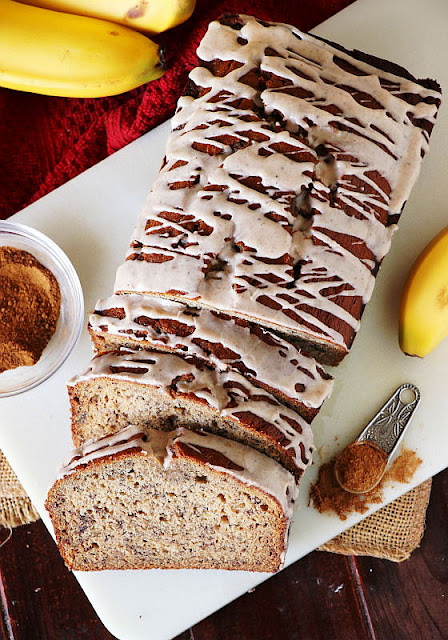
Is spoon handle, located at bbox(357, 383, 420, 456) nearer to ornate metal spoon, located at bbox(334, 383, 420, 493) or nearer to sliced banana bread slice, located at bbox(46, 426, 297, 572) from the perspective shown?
ornate metal spoon, located at bbox(334, 383, 420, 493)

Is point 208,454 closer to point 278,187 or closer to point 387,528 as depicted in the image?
point 278,187

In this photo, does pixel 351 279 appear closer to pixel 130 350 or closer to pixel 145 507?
pixel 130 350

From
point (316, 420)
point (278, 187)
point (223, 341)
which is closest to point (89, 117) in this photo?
point (278, 187)

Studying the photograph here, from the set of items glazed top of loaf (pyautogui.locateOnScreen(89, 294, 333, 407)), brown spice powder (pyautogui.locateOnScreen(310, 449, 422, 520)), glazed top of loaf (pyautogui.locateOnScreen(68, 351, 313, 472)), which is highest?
glazed top of loaf (pyautogui.locateOnScreen(89, 294, 333, 407))

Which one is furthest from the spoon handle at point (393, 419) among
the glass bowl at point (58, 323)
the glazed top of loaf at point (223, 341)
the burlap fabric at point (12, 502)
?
the burlap fabric at point (12, 502)

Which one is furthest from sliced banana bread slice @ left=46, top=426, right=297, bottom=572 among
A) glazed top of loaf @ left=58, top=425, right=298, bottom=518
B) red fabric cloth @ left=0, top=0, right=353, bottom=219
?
red fabric cloth @ left=0, top=0, right=353, bottom=219

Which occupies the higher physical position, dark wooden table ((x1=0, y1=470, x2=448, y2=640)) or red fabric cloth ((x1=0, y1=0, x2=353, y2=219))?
red fabric cloth ((x1=0, y1=0, x2=353, y2=219))
